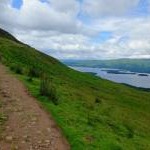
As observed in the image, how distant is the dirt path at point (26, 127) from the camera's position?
53.1 ft

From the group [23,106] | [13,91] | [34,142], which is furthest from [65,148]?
[13,91]

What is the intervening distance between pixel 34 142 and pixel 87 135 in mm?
3677

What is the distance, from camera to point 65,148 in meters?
16.5

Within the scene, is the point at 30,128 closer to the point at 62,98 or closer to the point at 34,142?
the point at 34,142

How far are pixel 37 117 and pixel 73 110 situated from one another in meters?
4.84

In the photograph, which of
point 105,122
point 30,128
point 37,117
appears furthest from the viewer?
point 105,122

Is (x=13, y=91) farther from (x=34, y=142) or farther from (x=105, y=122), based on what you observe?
(x=34, y=142)

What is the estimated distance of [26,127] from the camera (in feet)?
60.2

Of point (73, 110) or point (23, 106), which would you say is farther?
point (73, 110)

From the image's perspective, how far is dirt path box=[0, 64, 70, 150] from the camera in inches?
637

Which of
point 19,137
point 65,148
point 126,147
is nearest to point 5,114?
point 19,137

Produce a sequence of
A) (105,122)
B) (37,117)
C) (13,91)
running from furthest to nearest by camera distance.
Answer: (13,91), (105,122), (37,117)

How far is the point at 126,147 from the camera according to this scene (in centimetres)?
1888

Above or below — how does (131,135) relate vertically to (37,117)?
below
